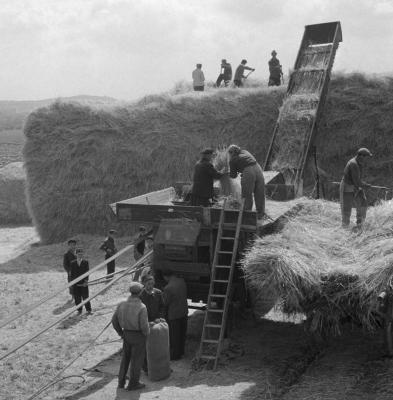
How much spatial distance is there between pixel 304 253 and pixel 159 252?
2.30m

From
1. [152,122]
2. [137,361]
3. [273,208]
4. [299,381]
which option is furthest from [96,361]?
[152,122]

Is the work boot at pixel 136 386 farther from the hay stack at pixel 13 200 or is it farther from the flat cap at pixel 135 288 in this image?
the hay stack at pixel 13 200

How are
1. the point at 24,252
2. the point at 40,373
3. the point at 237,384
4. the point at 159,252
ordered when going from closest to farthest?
the point at 237,384 → the point at 40,373 → the point at 159,252 → the point at 24,252

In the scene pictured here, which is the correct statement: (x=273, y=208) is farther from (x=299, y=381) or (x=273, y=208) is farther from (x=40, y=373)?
(x=40, y=373)

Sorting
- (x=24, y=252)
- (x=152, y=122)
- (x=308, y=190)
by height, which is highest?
(x=152, y=122)

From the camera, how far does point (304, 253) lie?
8.77 meters

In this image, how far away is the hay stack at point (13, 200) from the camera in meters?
25.4

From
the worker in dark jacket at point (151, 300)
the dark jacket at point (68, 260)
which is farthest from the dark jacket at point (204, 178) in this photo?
the dark jacket at point (68, 260)

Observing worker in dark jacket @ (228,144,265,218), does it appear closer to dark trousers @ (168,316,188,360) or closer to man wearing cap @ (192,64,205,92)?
dark trousers @ (168,316,188,360)

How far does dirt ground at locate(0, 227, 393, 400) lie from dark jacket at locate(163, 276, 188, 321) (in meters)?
0.69

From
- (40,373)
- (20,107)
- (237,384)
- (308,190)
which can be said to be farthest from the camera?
(20,107)

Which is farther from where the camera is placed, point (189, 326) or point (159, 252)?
point (189, 326)

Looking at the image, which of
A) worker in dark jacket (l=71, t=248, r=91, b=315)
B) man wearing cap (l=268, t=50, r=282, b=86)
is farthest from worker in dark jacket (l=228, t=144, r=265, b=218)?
man wearing cap (l=268, t=50, r=282, b=86)

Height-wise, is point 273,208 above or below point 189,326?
above
